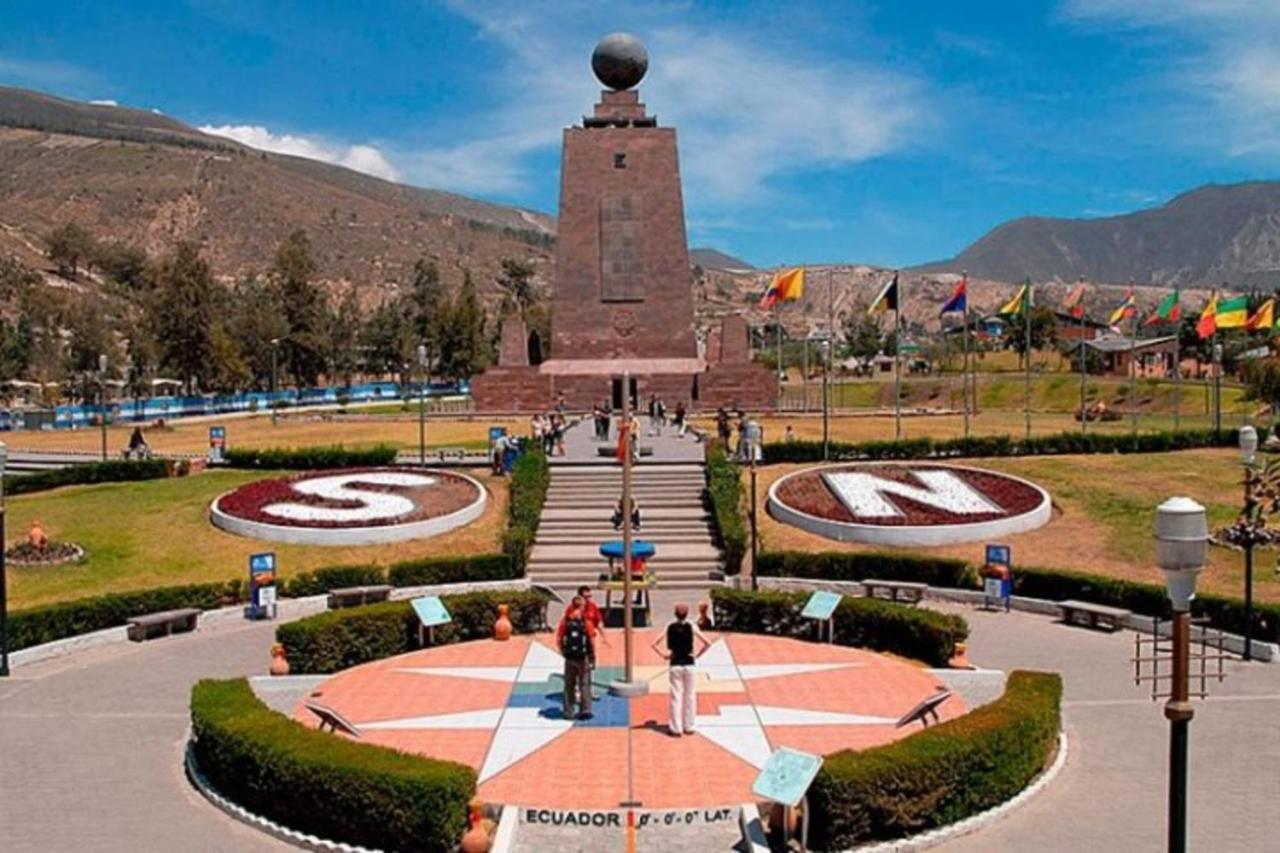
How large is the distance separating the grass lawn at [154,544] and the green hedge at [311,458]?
2.86m

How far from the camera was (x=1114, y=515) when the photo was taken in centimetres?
3072

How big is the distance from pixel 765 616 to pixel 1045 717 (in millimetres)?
8369

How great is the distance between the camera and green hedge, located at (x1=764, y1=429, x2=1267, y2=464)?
37.4 m

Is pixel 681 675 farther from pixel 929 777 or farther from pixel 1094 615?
pixel 1094 615

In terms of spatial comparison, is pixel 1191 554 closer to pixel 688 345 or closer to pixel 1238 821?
pixel 1238 821

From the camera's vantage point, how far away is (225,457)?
125 feet

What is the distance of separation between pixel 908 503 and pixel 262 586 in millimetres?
16454

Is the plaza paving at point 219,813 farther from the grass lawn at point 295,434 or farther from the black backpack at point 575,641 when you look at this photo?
the grass lawn at point 295,434

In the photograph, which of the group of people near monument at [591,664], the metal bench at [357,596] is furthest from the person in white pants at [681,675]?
the metal bench at [357,596]

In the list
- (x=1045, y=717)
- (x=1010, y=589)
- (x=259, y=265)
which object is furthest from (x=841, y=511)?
(x=259, y=265)

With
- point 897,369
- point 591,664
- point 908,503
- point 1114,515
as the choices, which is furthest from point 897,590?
point 897,369

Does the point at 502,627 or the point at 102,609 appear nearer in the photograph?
the point at 502,627

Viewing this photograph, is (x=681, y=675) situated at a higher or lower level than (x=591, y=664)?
higher

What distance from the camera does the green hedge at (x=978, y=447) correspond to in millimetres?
37438
